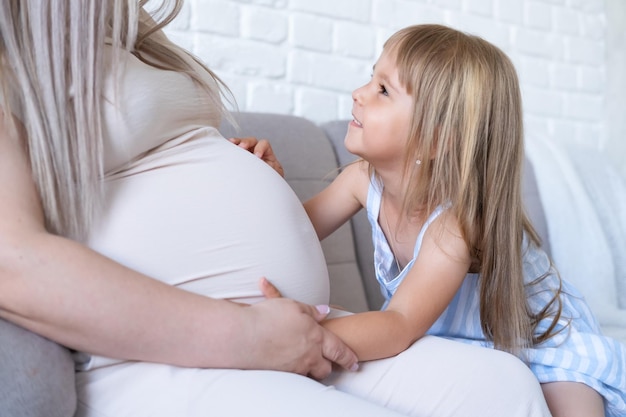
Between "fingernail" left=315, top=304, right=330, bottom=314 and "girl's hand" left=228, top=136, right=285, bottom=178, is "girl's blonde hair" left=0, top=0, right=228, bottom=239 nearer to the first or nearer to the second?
"fingernail" left=315, top=304, right=330, bottom=314

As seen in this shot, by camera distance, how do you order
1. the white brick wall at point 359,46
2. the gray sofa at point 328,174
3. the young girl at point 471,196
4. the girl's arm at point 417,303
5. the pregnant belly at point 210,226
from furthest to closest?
1. the white brick wall at point 359,46
2. the gray sofa at point 328,174
3. the young girl at point 471,196
4. the girl's arm at point 417,303
5. the pregnant belly at point 210,226

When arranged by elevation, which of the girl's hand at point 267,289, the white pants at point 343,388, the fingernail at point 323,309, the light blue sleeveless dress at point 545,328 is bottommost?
the light blue sleeveless dress at point 545,328

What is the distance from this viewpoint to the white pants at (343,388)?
0.88m

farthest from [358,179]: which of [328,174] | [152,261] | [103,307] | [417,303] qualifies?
[103,307]

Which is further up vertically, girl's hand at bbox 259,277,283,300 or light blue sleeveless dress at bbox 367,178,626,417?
girl's hand at bbox 259,277,283,300

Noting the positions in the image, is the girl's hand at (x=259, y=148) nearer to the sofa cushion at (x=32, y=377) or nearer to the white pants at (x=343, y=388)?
the white pants at (x=343, y=388)

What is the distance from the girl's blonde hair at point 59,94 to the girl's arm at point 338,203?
2.25 ft

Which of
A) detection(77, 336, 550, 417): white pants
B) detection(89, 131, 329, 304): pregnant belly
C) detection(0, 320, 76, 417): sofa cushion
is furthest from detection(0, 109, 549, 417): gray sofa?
detection(0, 320, 76, 417): sofa cushion

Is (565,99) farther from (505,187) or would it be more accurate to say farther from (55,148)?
(55,148)

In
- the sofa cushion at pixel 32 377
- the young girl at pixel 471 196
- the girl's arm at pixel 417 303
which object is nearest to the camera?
the sofa cushion at pixel 32 377

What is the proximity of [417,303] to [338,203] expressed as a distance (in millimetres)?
450

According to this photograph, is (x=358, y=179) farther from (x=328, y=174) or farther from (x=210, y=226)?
(x=210, y=226)

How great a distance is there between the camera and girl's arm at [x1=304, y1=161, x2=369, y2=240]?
1.58m

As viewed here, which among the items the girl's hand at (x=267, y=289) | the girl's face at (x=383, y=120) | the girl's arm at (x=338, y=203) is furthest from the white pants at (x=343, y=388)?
the girl's arm at (x=338, y=203)
